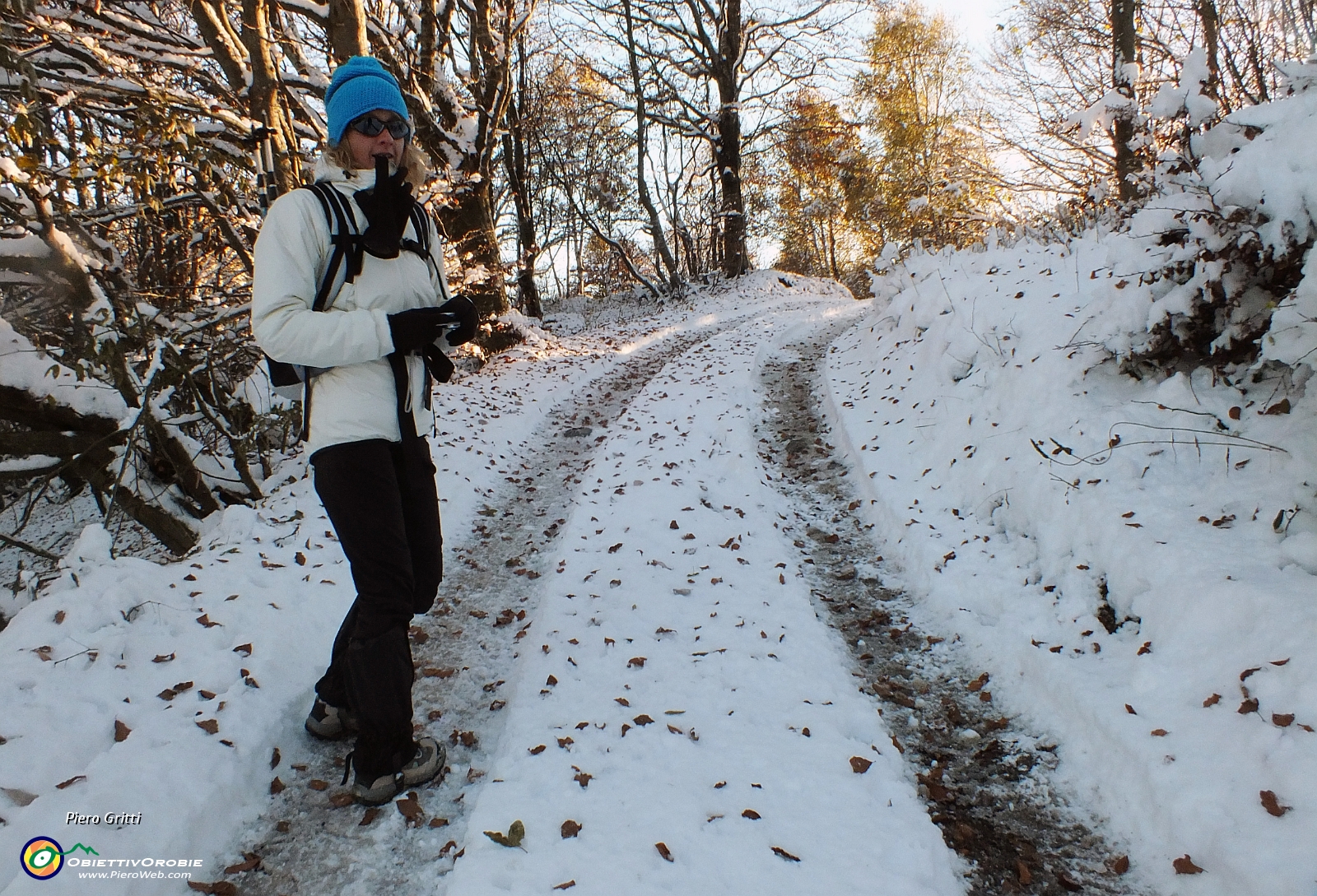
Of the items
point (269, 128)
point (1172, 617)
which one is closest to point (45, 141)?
point (269, 128)

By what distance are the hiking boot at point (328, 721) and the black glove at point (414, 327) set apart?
1799mm

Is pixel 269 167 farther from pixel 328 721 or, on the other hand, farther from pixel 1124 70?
pixel 1124 70

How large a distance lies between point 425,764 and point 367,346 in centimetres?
183

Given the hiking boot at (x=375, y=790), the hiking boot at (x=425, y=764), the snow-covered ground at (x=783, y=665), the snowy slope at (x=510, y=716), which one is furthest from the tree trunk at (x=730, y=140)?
the hiking boot at (x=375, y=790)

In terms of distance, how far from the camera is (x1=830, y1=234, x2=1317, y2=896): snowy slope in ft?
8.22

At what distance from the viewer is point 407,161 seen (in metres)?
2.80

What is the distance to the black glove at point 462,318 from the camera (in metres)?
2.73

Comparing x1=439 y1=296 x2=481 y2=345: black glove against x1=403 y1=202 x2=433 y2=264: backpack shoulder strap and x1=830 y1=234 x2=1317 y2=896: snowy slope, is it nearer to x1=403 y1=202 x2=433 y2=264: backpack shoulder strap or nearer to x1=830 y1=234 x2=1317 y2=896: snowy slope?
x1=403 y1=202 x2=433 y2=264: backpack shoulder strap

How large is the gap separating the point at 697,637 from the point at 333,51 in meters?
9.39

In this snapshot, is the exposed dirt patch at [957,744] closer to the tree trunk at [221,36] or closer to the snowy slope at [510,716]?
the snowy slope at [510,716]

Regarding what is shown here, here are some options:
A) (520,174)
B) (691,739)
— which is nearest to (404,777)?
(691,739)

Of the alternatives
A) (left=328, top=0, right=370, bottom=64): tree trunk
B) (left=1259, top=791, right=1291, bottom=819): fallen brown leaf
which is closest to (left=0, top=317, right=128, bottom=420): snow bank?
(left=328, top=0, right=370, bottom=64): tree trunk

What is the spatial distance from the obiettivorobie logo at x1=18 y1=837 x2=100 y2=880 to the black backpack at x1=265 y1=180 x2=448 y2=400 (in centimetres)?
167

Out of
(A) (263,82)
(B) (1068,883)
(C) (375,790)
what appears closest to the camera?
(B) (1068,883)
